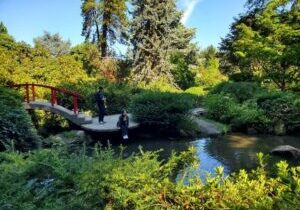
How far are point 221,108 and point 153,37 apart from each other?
41.5 feet

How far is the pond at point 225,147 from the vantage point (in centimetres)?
1265

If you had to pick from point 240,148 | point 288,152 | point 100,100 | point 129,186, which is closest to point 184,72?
point 100,100

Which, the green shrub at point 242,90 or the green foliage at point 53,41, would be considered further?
the green foliage at point 53,41

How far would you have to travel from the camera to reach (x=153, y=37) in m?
32.3

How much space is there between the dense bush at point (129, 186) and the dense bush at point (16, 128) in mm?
5917

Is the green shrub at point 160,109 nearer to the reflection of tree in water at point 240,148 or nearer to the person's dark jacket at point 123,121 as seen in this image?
the person's dark jacket at point 123,121

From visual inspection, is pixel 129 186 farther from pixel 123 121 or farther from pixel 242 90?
pixel 242 90

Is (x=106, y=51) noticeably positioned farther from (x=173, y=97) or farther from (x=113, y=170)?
(x=113, y=170)

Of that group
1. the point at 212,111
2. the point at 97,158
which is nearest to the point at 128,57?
the point at 212,111

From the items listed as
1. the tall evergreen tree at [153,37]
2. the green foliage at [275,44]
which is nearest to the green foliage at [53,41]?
the tall evergreen tree at [153,37]

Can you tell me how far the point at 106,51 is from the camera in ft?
116

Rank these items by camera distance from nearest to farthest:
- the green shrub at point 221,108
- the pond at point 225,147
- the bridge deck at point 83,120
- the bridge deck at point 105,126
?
the pond at point 225,147, the bridge deck at point 105,126, the bridge deck at point 83,120, the green shrub at point 221,108

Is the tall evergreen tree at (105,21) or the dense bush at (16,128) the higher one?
the tall evergreen tree at (105,21)

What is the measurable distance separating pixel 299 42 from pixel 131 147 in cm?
1351
